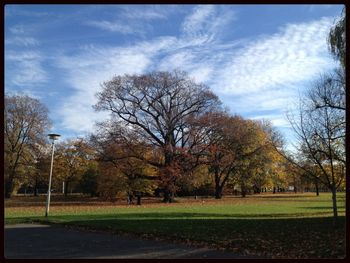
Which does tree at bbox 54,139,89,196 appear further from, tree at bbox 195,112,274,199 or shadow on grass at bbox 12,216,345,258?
shadow on grass at bbox 12,216,345,258

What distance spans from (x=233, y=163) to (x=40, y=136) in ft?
86.5

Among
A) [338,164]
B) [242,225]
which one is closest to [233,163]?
[338,164]

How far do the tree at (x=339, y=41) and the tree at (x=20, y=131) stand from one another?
146 feet

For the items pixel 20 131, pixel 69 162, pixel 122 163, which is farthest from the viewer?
pixel 69 162

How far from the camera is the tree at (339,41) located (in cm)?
1480

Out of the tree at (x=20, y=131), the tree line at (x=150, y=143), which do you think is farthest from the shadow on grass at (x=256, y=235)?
the tree at (x=20, y=131)

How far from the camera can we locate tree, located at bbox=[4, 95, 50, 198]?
51.7m

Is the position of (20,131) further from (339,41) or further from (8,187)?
(339,41)

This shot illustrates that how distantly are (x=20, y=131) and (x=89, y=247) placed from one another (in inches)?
1775

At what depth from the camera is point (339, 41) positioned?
15.0 meters

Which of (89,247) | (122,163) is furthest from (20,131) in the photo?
(89,247)

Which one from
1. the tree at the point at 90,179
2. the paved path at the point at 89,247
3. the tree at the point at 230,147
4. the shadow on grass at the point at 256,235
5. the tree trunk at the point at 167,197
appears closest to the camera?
the paved path at the point at 89,247

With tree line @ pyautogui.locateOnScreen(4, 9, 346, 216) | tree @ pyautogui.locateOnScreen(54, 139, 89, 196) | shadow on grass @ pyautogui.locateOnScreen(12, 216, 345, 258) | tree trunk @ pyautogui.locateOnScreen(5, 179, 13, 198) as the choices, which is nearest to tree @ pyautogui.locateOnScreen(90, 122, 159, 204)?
tree line @ pyautogui.locateOnScreen(4, 9, 346, 216)

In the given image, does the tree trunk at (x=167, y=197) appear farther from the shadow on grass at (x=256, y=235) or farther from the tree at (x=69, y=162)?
the shadow on grass at (x=256, y=235)
